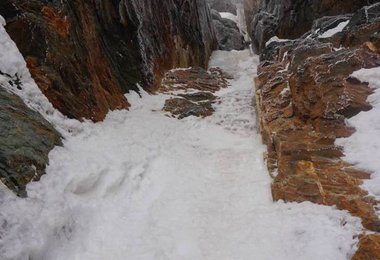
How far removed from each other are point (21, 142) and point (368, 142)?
6.42m

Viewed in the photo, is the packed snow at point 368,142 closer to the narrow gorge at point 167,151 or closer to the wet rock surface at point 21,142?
the narrow gorge at point 167,151

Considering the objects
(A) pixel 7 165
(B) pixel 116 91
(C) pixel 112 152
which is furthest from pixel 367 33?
(A) pixel 7 165

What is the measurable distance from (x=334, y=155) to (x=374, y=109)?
1.83 metres

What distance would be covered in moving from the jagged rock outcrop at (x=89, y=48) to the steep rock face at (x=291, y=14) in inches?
379

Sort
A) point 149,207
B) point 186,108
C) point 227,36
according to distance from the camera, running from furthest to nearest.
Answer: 1. point 227,36
2. point 186,108
3. point 149,207

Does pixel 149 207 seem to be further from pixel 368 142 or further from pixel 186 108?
pixel 186 108

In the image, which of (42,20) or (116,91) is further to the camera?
(116,91)

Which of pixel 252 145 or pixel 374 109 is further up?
pixel 374 109

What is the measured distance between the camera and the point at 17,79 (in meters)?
7.38

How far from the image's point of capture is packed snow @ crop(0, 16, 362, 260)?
491cm

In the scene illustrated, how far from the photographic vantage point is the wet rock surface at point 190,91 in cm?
1270

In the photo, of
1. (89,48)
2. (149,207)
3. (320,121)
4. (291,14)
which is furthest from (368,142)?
(291,14)

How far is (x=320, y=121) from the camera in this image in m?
8.45

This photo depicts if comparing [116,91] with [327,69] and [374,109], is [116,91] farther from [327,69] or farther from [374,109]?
[374,109]
